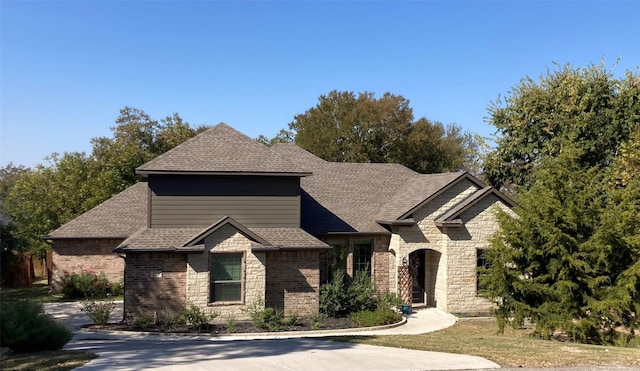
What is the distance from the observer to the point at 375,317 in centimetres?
1969

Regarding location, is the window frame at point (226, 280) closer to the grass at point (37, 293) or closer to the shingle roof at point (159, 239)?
the shingle roof at point (159, 239)

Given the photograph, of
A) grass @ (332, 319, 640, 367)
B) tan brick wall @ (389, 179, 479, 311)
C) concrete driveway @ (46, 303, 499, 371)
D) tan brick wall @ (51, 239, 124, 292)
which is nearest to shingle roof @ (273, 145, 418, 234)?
tan brick wall @ (389, 179, 479, 311)

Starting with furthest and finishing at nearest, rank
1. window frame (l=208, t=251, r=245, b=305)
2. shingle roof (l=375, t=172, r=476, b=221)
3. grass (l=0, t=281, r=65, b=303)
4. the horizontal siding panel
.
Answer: grass (l=0, t=281, r=65, b=303), shingle roof (l=375, t=172, r=476, b=221), the horizontal siding panel, window frame (l=208, t=251, r=245, b=305)

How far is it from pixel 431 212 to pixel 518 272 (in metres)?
6.11

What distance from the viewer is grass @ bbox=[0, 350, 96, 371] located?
1053 cm

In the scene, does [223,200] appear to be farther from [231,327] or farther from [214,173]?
[231,327]

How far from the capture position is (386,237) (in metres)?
24.8

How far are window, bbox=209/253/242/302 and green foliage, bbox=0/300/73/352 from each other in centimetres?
671

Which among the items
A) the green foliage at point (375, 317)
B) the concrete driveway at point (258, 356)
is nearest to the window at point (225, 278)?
the concrete driveway at point (258, 356)


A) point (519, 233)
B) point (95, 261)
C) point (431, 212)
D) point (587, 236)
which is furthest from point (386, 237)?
point (95, 261)

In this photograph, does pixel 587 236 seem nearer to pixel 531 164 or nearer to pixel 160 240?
pixel 160 240

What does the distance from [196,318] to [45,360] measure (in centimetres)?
722

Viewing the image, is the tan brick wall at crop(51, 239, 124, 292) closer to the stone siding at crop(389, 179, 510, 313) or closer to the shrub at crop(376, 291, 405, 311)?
the shrub at crop(376, 291, 405, 311)

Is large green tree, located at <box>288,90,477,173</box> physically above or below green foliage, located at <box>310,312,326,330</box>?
above
